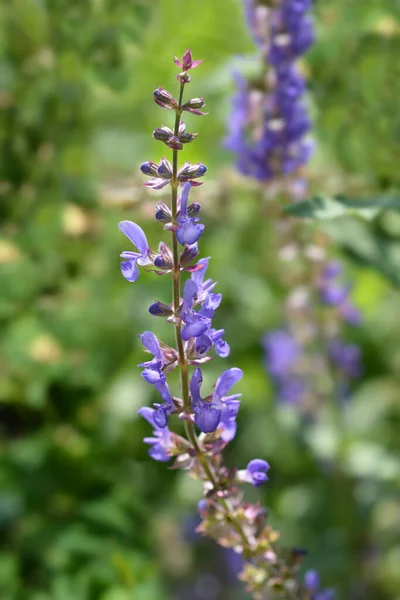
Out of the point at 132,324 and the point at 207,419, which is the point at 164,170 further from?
the point at 132,324

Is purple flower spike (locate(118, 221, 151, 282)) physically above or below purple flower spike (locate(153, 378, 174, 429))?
above

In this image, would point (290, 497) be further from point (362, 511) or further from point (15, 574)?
point (15, 574)

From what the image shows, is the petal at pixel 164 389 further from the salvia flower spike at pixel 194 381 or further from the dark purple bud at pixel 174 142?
the dark purple bud at pixel 174 142

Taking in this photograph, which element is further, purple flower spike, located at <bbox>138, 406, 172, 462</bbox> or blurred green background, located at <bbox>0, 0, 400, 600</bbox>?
blurred green background, located at <bbox>0, 0, 400, 600</bbox>

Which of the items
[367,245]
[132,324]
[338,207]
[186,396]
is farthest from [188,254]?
[132,324]

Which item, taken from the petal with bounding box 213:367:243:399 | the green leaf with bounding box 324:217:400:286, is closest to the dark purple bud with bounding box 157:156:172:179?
the petal with bounding box 213:367:243:399

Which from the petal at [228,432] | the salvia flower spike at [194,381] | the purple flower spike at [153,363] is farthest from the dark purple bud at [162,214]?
the petal at [228,432]

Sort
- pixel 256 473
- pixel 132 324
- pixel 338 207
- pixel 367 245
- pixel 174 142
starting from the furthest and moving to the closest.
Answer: pixel 132 324
pixel 367 245
pixel 338 207
pixel 256 473
pixel 174 142

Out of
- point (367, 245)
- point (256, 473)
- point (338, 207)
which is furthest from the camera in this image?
point (367, 245)

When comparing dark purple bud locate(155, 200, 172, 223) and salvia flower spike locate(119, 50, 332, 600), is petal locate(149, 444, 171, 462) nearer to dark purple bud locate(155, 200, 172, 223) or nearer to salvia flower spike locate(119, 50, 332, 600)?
salvia flower spike locate(119, 50, 332, 600)
